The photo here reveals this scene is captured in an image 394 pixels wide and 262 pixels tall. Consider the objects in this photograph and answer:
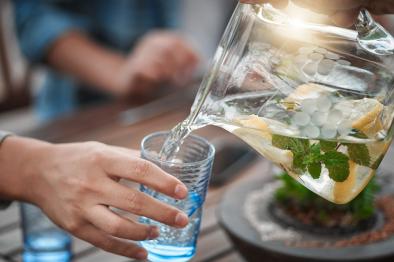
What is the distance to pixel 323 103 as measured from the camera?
82 cm

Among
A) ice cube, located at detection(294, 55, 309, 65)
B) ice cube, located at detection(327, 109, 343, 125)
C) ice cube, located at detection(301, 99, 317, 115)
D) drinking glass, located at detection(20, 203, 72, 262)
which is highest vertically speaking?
ice cube, located at detection(294, 55, 309, 65)

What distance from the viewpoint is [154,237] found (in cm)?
87

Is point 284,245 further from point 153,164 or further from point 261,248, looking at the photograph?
point 153,164

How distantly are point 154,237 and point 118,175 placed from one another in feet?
0.31

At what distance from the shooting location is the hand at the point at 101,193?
830mm

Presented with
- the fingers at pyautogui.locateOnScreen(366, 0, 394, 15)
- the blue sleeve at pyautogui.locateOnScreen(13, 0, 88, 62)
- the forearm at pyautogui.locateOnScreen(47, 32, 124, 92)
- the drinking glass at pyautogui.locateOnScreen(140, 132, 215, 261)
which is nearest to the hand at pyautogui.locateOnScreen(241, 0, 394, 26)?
the fingers at pyautogui.locateOnScreen(366, 0, 394, 15)

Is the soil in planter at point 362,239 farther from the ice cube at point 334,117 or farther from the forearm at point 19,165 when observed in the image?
the forearm at point 19,165

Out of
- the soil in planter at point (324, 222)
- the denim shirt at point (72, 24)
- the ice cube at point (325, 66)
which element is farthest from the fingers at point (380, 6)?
the denim shirt at point (72, 24)

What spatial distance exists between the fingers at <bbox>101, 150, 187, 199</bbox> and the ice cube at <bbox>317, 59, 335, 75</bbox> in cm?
23

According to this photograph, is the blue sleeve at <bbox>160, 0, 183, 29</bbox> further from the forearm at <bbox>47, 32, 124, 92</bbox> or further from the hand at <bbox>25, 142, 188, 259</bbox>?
the hand at <bbox>25, 142, 188, 259</bbox>

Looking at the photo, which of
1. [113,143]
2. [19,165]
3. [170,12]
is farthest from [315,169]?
[170,12]

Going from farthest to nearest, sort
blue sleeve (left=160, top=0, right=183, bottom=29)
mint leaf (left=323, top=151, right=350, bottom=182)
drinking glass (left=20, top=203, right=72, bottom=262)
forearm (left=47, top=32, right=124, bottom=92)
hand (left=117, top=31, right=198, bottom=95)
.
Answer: blue sleeve (left=160, top=0, right=183, bottom=29)
forearm (left=47, top=32, right=124, bottom=92)
hand (left=117, top=31, right=198, bottom=95)
drinking glass (left=20, top=203, right=72, bottom=262)
mint leaf (left=323, top=151, right=350, bottom=182)

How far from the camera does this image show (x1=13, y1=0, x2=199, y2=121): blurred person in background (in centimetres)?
186

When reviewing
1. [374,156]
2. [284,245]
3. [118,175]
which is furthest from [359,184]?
[118,175]
